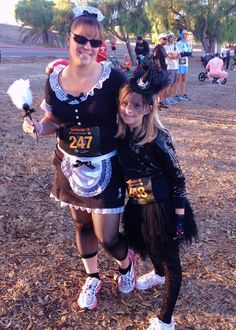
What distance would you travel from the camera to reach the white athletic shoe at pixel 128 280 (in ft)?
9.43

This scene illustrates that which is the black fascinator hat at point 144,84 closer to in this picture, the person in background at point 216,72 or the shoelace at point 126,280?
the shoelace at point 126,280

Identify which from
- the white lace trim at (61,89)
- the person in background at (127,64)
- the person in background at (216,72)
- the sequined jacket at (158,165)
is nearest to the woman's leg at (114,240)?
the sequined jacket at (158,165)

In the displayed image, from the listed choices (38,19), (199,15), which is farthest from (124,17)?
(38,19)

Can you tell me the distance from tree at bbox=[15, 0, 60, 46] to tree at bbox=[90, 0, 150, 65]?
494 inches

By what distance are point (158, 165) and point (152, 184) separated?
0.37ft

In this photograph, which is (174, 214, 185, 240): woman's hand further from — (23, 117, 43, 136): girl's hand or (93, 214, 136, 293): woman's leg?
(23, 117, 43, 136): girl's hand

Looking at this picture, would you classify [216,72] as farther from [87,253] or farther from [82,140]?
[82,140]

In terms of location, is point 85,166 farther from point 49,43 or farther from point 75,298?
point 49,43

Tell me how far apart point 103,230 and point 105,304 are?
0.71m

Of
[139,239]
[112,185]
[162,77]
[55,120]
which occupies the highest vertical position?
[162,77]

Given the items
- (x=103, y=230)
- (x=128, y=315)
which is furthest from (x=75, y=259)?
(x=103, y=230)

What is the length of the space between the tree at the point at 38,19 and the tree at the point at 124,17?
41.2 ft

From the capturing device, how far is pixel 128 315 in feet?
8.98

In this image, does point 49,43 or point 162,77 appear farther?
point 49,43
